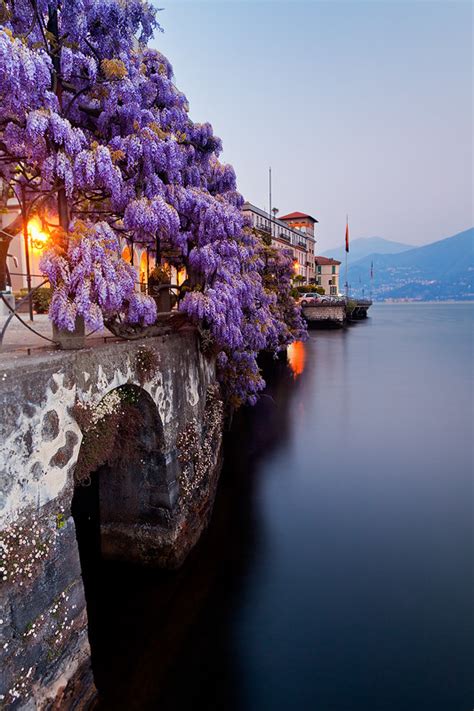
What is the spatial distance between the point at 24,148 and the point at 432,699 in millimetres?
12051

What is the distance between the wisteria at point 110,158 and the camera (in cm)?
690

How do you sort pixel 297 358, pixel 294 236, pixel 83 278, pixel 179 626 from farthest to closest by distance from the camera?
1. pixel 294 236
2. pixel 297 358
3. pixel 179 626
4. pixel 83 278

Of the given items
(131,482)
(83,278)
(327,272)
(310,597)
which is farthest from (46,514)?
(327,272)

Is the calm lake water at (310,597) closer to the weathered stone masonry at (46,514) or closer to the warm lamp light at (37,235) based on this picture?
the weathered stone masonry at (46,514)

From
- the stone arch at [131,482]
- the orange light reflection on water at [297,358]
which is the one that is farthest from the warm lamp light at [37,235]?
the orange light reflection on water at [297,358]

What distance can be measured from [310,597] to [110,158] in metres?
9.76

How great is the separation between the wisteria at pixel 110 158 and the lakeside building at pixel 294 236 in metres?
57.0

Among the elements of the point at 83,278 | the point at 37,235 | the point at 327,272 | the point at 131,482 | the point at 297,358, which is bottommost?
the point at 297,358

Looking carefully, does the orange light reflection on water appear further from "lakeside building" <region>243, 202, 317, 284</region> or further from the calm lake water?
"lakeside building" <region>243, 202, 317, 284</region>

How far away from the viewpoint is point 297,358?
4394cm

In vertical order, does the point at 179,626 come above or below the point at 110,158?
below

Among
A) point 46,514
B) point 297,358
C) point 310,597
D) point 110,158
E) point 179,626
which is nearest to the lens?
point 46,514

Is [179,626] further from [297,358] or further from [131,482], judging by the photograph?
[297,358]

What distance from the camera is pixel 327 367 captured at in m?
39.1
